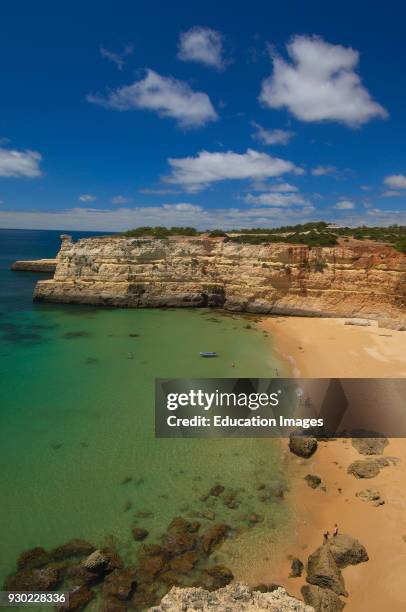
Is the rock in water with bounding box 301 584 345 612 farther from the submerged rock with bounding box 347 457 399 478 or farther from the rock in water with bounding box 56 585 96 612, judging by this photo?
the rock in water with bounding box 56 585 96 612

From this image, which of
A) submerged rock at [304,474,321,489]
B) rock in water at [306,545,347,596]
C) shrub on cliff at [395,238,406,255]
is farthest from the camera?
shrub on cliff at [395,238,406,255]

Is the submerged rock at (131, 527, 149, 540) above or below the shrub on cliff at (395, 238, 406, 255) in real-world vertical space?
below

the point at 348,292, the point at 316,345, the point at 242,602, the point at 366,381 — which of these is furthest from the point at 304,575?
the point at 348,292

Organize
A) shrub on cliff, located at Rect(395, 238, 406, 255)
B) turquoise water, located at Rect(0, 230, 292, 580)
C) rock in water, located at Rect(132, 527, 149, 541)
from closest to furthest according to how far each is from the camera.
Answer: rock in water, located at Rect(132, 527, 149, 541) → turquoise water, located at Rect(0, 230, 292, 580) → shrub on cliff, located at Rect(395, 238, 406, 255)

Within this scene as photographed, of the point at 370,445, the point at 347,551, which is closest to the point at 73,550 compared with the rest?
the point at 347,551

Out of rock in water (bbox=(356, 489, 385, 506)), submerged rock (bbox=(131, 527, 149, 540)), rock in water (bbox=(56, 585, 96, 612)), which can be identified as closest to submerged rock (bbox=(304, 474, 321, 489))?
rock in water (bbox=(356, 489, 385, 506))

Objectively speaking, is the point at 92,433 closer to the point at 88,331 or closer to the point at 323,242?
the point at 88,331

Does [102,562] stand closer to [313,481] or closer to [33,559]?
[33,559]
